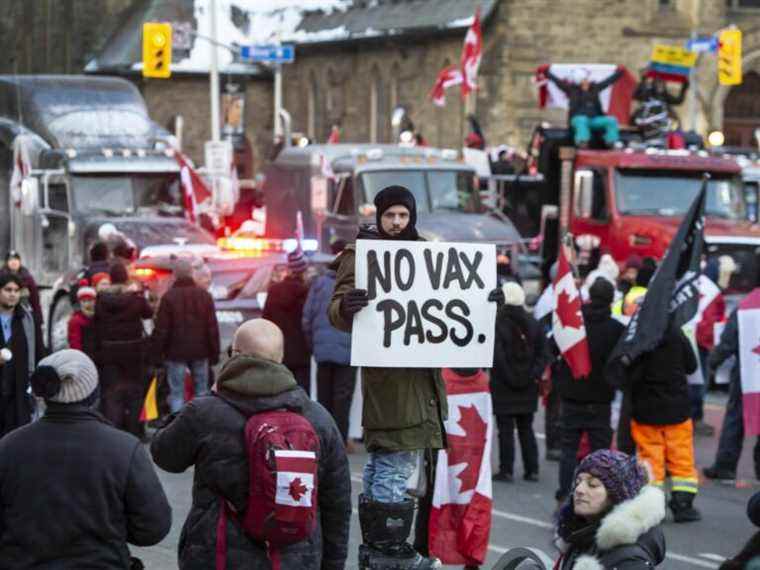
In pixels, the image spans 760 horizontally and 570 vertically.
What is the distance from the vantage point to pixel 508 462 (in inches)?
580

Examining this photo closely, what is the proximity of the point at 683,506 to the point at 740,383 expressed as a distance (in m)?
2.24

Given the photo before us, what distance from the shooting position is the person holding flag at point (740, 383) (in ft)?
47.6

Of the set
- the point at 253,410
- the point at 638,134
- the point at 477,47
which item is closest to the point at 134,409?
the point at 253,410

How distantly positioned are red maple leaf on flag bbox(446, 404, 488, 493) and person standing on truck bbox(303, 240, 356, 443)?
4568 mm

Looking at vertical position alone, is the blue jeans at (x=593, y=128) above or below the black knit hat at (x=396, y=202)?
below

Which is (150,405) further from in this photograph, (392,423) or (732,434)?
(392,423)

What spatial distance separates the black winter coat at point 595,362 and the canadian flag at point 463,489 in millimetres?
2214

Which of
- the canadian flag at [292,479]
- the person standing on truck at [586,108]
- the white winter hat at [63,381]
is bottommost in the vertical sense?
the canadian flag at [292,479]

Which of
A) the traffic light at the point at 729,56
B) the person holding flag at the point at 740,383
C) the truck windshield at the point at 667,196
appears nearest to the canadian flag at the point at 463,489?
the person holding flag at the point at 740,383

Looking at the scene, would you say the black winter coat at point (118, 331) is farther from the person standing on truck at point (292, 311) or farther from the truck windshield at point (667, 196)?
the truck windshield at point (667, 196)

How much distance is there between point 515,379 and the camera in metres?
14.7

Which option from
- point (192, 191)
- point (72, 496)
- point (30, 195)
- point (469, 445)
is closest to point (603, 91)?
point (192, 191)

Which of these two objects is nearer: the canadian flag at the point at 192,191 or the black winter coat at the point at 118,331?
the black winter coat at the point at 118,331

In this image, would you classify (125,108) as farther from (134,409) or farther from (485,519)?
(485,519)
